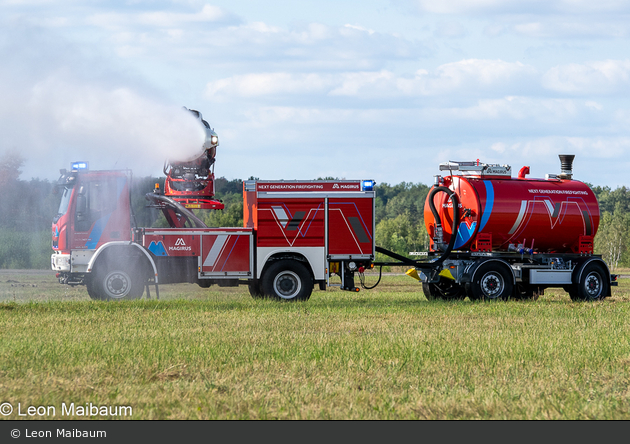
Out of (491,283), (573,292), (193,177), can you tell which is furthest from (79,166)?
(573,292)

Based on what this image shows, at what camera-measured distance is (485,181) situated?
21.8 metres

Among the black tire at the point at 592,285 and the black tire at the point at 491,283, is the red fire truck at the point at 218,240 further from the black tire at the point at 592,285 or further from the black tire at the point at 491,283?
the black tire at the point at 592,285

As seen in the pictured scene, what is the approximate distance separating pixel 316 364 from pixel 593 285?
15.0 metres

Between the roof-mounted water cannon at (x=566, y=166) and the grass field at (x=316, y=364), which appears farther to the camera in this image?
the roof-mounted water cannon at (x=566, y=166)

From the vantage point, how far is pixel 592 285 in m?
22.7

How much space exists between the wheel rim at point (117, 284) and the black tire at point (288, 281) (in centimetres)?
354

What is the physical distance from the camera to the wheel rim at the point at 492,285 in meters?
21.5

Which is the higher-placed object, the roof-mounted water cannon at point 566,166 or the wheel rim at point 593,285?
the roof-mounted water cannon at point 566,166

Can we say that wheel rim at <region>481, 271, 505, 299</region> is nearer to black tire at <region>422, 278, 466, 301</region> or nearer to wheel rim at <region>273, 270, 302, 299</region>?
black tire at <region>422, 278, 466, 301</region>

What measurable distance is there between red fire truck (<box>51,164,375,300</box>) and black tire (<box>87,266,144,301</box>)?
0.03 metres

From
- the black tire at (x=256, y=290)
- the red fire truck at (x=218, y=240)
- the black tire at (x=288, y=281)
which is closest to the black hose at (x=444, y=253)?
the red fire truck at (x=218, y=240)

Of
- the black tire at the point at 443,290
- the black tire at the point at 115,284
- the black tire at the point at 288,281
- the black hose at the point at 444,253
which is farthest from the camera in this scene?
the black tire at the point at 443,290

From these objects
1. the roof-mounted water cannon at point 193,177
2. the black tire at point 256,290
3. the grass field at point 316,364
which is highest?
the roof-mounted water cannon at point 193,177

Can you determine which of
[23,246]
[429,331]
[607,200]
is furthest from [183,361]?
[607,200]
